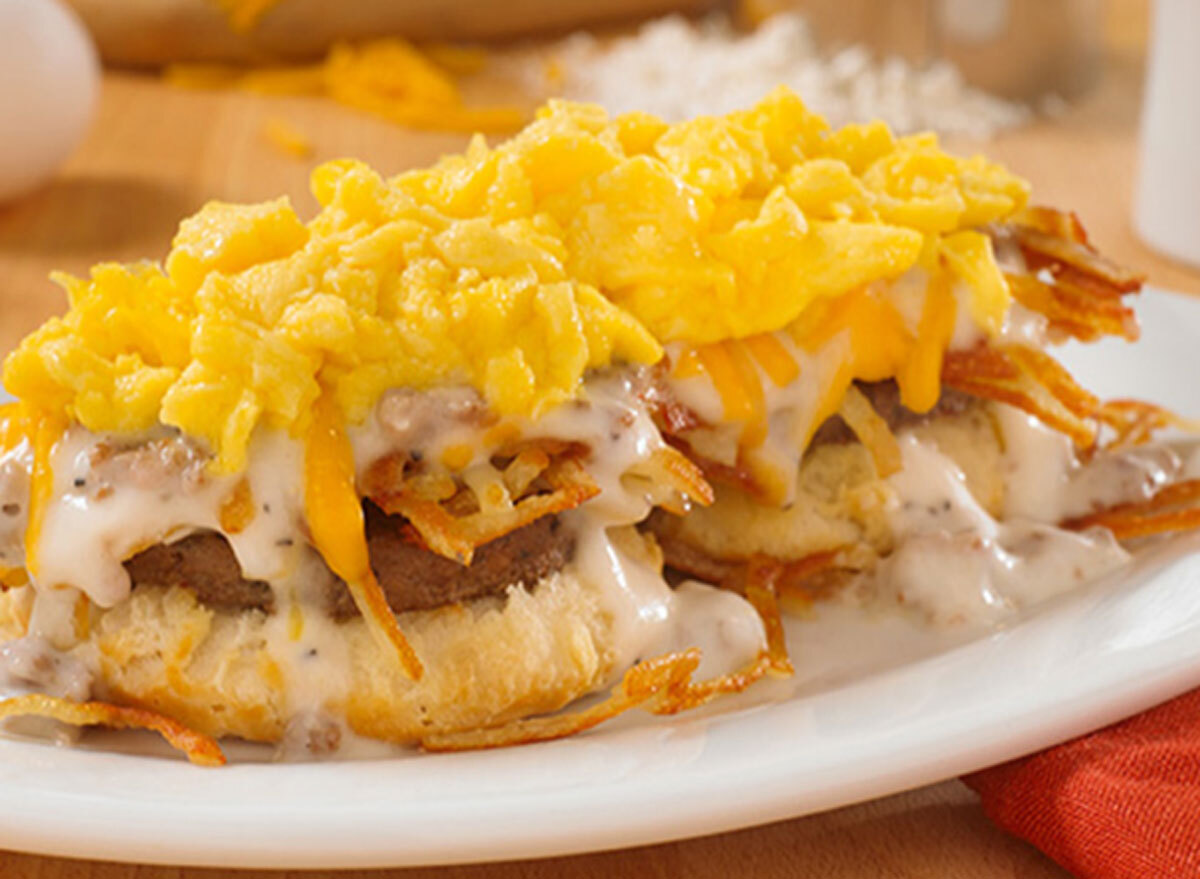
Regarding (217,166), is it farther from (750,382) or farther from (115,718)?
(115,718)

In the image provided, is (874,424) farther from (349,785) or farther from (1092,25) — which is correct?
(1092,25)

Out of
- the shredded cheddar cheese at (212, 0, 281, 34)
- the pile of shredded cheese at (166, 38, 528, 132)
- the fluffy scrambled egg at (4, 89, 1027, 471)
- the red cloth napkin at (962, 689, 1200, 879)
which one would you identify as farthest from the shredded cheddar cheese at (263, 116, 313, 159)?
the red cloth napkin at (962, 689, 1200, 879)

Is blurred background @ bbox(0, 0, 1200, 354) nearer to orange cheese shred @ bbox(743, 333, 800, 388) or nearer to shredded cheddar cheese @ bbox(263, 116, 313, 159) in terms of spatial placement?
shredded cheddar cheese @ bbox(263, 116, 313, 159)

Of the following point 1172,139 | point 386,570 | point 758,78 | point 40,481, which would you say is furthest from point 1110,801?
point 758,78

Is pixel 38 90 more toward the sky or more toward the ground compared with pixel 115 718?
more toward the ground

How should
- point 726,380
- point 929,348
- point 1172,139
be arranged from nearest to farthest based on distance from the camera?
point 726,380
point 929,348
point 1172,139

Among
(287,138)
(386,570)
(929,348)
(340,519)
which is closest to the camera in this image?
(340,519)

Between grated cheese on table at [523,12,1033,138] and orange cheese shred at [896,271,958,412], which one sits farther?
grated cheese on table at [523,12,1033,138]

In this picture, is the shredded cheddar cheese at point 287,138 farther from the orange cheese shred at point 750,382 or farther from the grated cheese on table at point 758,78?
the orange cheese shred at point 750,382
